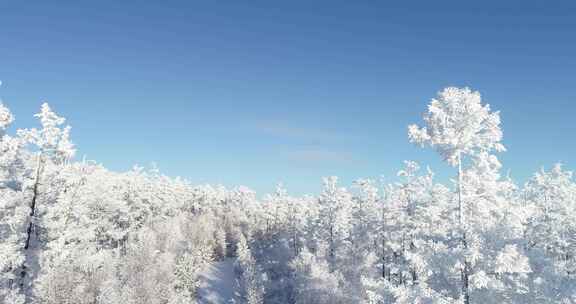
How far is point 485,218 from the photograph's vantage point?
18.6 meters

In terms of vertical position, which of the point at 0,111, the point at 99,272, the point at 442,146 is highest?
the point at 0,111

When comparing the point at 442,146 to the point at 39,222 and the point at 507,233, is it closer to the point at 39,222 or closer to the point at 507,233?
the point at 507,233

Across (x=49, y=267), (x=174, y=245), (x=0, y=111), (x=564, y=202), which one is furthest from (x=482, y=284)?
(x=174, y=245)

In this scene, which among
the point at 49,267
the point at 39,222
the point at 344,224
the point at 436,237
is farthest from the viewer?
the point at 344,224

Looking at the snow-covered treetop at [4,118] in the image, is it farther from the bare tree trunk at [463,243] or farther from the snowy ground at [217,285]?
the snowy ground at [217,285]

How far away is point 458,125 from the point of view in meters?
17.8

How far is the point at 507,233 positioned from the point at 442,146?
4.19m

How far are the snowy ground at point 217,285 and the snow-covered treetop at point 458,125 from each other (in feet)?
177

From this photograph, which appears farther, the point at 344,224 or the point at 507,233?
the point at 344,224

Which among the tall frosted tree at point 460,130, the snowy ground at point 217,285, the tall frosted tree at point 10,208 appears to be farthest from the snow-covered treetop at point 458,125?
the snowy ground at point 217,285

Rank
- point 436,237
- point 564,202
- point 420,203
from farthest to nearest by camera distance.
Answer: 1. point 564,202
2. point 420,203
3. point 436,237

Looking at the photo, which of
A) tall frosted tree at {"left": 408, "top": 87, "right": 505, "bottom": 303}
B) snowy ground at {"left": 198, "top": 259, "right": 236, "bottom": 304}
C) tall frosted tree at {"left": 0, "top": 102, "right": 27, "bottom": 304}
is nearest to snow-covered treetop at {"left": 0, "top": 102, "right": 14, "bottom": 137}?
tall frosted tree at {"left": 0, "top": 102, "right": 27, "bottom": 304}

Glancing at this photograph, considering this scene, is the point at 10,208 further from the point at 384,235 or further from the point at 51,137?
the point at 384,235

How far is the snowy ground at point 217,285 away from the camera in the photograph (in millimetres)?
72938
